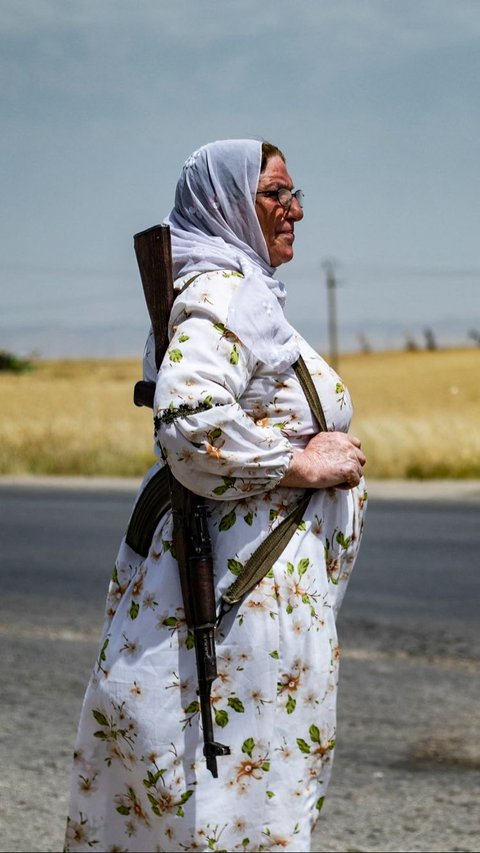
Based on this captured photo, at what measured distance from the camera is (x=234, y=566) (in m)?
2.82

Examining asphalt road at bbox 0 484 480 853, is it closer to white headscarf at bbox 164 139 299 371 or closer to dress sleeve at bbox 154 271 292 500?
dress sleeve at bbox 154 271 292 500

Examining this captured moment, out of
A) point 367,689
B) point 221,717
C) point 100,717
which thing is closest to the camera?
point 221,717

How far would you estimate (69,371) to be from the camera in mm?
78812

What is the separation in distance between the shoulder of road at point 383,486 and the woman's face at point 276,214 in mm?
14694

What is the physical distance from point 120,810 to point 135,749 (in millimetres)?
196

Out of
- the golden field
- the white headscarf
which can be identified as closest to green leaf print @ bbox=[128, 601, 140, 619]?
the white headscarf

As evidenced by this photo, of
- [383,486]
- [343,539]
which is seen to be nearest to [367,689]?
[343,539]

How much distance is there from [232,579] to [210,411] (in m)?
0.36

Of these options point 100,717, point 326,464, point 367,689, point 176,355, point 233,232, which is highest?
point 233,232

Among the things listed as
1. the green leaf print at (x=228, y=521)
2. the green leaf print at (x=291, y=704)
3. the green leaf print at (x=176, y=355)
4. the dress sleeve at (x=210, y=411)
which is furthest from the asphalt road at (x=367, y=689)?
the green leaf print at (x=176, y=355)

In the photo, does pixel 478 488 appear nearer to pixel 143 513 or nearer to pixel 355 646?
pixel 355 646

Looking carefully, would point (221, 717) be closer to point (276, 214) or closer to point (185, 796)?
point (185, 796)

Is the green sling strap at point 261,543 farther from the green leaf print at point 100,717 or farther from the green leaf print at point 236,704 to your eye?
the green leaf print at point 100,717

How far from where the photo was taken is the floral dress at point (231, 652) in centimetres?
276
